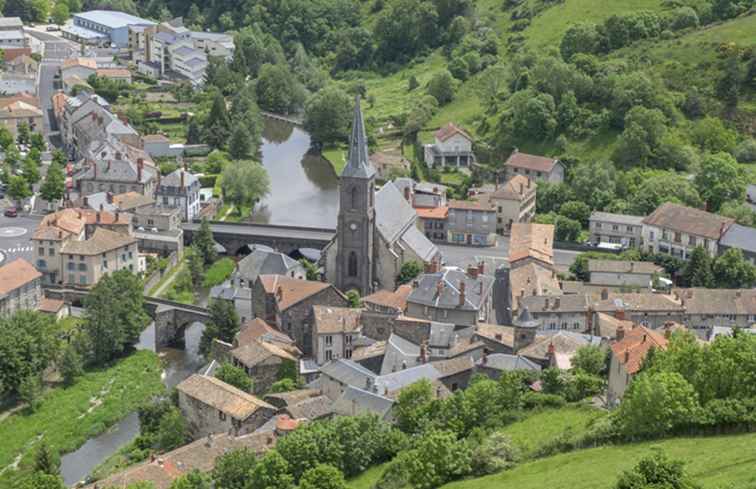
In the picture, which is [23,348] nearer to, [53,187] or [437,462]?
[437,462]

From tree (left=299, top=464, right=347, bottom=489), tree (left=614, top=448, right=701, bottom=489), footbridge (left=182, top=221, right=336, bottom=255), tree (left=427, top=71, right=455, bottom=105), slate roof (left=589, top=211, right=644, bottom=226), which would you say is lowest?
tree (left=299, top=464, right=347, bottom=489)

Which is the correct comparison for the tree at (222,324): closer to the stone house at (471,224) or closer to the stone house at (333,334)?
the stone house at (333,334)

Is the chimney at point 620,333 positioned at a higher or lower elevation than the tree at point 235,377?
higher


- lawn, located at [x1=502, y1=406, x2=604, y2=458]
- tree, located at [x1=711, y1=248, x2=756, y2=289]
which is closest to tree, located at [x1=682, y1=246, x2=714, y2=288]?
tree, located at [x1=711, y1=248, x2=756, y2=289]

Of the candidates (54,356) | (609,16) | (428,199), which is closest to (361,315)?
(54,356)

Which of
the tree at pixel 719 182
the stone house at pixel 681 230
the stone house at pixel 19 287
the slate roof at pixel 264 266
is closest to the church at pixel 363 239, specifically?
the slate roof at pixel 264 266

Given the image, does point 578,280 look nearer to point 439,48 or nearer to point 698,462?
point 698,462

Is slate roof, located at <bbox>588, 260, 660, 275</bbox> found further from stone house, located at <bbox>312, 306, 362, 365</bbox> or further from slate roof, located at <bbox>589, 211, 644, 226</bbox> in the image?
stone house, located at <bbox>312, 306, 362, 365</bbox>
